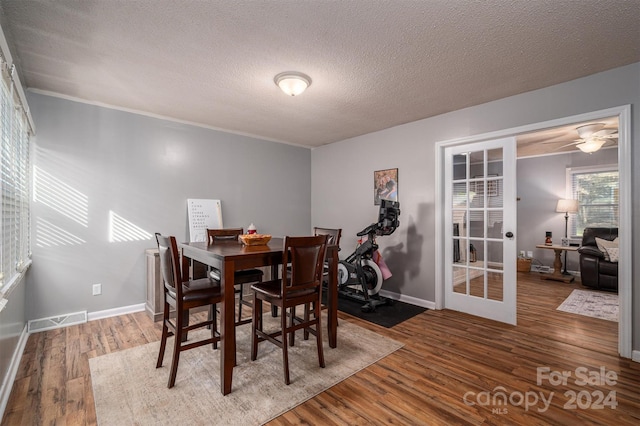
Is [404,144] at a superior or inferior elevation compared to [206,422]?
superior

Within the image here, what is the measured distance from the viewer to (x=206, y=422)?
168cm

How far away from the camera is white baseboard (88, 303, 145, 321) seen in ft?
10.8

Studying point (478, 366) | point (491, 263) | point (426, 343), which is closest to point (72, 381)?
point (426, 343)

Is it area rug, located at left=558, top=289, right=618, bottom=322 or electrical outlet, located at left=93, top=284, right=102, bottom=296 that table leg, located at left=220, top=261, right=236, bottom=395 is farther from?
area rug, located at left=558, top=289, right=618, bottom=322

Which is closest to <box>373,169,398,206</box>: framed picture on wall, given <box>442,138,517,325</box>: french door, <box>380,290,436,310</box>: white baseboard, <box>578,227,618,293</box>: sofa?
<box>442,138,517,325</box>: french door

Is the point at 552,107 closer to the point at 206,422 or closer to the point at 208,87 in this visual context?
the point at 208,87

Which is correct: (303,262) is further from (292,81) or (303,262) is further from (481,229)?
(481,229)

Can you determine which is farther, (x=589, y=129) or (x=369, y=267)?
(x=369, y=267)

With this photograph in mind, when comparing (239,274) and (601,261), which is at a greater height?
(239,274)

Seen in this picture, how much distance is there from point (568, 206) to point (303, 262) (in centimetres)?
580

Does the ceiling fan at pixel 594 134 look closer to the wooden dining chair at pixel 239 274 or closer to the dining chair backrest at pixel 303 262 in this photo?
the dining chair backrest at pixel 303 262

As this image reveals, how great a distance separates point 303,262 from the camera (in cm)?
215

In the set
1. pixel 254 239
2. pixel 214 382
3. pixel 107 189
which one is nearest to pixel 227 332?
pixel 214 382

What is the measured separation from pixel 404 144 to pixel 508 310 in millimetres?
2352
